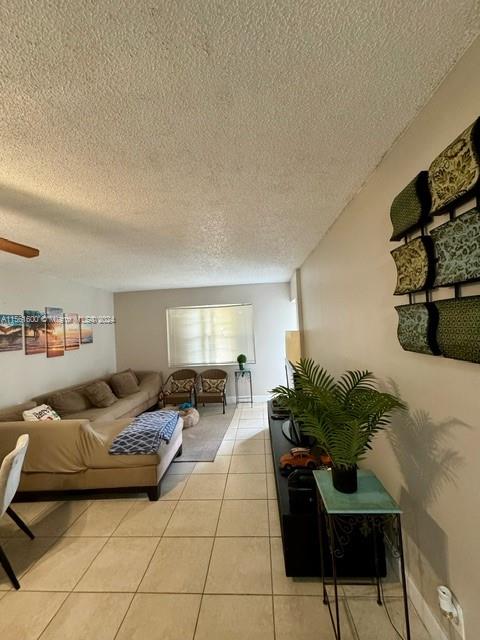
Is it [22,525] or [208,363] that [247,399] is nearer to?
[208,363]

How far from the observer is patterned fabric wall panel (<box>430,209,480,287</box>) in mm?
884

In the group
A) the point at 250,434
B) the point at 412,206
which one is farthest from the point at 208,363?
the point at 412,206

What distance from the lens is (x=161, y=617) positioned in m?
1.48

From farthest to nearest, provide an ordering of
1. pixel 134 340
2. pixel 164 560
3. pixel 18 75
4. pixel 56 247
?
pixel 134 340
pixel 56 247
pixel 164 560
pixel 18 75

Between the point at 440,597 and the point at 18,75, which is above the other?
the point at 18,75

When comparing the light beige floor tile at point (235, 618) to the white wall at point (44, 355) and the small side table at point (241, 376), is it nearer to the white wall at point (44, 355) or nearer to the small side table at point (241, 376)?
the white wall at point (44, 355)

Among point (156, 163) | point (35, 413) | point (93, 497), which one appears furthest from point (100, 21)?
point (35, 413)

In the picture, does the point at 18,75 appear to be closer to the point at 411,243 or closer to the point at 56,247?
the point at 411,243

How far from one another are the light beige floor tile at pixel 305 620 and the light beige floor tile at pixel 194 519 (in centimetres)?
72

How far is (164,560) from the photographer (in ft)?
6.06

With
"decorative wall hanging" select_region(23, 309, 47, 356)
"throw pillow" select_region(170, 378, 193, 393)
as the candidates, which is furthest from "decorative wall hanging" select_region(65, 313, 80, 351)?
"throw pillow" select_region(170, 378, 193, 393)

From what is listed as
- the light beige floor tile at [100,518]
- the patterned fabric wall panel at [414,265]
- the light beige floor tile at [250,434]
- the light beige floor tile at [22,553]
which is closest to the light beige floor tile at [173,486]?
the light beige floor tile at [100,518]

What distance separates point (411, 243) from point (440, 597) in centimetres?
148

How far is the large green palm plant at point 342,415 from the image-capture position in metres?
1.31
